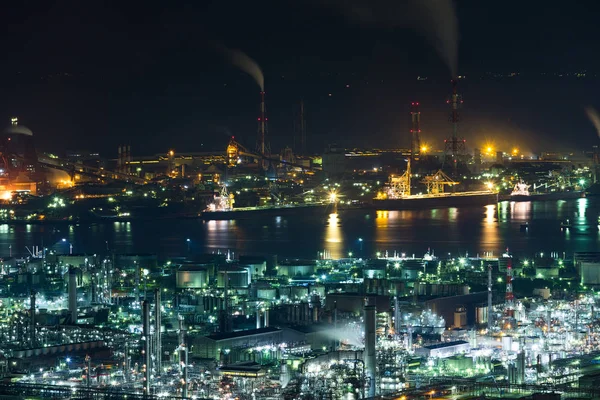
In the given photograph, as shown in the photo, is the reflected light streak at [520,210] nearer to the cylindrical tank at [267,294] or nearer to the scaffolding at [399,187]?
the scaffolding at [399,187]

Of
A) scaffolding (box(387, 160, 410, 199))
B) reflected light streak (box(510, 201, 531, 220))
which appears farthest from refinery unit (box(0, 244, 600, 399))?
scaffolding (box(387, 160, 410, 199))

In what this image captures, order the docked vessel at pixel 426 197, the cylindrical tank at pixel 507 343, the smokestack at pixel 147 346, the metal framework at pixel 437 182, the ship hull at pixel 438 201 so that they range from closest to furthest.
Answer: the smokestack at pixel 147 346
the cylindrical tank at pixel 507 343
the ship hull at pixel 438 201
the docked vessel at pixel 426 197
the metal framework at pixel 437 182

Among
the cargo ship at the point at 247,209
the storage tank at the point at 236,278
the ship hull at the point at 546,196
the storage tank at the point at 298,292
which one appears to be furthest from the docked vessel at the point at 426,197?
the storage tank at the point at 298,292

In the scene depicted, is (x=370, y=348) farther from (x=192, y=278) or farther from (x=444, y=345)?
(x=192, y=278)

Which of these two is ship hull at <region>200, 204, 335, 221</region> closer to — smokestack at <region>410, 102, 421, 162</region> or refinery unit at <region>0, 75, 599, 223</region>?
refinery unit at <region>0, 75, 599, 223</region>

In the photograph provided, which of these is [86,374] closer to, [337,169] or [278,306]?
[278,306]

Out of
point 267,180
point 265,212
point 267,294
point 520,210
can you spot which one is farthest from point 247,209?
point 267,294
